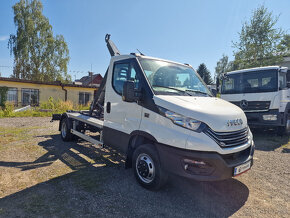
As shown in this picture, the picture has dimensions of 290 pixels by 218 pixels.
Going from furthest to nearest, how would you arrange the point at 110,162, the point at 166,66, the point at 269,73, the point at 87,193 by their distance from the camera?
1. the point at 269,73
2. the point at 110,162
3. the point at 166,66
4. the point at 87,193

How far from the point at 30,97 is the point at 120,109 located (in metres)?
19.8

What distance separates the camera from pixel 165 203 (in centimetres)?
296

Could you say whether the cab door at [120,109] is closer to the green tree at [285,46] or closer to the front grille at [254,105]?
the front grille at [254,105]

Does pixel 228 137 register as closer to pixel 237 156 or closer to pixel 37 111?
pixel 237 156

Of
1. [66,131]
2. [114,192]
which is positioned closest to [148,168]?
[114,192]

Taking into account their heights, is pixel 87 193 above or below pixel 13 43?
below

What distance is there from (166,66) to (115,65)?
120cm

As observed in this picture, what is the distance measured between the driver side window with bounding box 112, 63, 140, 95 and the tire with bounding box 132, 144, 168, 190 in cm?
123

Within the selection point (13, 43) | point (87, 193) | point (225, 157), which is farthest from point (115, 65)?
point (13, 43)

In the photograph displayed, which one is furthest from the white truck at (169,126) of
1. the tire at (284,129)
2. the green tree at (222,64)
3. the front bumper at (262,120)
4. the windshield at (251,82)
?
the green tree at (222,64)

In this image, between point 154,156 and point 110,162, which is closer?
point 154,156

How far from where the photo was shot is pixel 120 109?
153 inches

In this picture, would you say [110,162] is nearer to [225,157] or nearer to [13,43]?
[225,157]

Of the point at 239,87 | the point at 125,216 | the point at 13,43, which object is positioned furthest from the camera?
the point at 13,43
